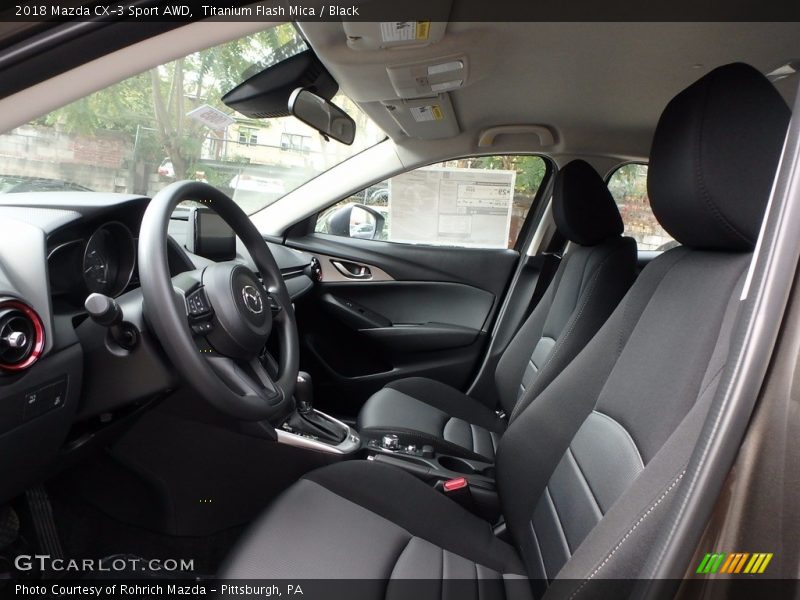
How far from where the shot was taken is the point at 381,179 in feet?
8.54

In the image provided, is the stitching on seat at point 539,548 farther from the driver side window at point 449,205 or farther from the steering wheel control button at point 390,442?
the driver side window at point 449,205

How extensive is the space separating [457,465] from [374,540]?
540 mm

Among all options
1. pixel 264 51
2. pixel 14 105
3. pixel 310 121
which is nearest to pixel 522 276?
pixel 310 121

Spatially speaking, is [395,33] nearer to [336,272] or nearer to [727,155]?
[727,155]

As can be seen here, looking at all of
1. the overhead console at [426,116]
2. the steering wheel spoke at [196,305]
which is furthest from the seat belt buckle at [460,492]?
the overhead console at [426,116]

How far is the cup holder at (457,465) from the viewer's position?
1669 mm

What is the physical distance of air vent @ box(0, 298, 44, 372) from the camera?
0.91 metres

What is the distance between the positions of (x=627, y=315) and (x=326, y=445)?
0.81 m

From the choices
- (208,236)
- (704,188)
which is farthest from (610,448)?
(208,236)

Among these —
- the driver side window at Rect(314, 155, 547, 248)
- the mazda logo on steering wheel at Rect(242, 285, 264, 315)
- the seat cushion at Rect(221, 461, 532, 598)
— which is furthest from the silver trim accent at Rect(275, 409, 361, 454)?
the driver side window at Rect(314, 155, 547, 248)

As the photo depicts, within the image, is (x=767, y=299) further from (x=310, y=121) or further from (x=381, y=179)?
(x=381, y=179)

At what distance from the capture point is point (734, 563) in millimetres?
710

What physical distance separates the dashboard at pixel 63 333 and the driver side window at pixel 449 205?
136 centimetres

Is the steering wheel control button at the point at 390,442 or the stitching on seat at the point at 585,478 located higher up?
the stitching on seat at the point at 585,478
